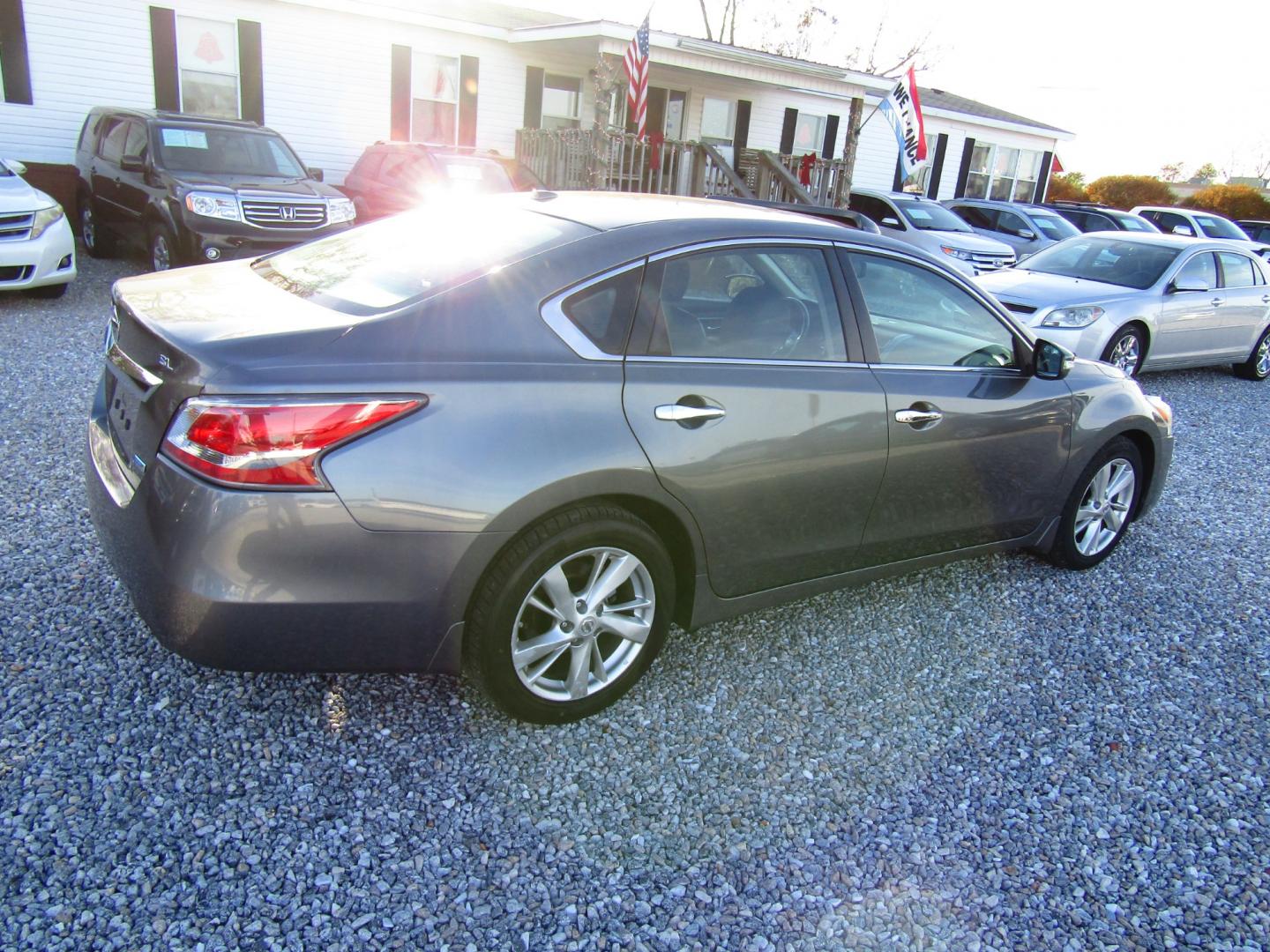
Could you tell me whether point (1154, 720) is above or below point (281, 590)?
below

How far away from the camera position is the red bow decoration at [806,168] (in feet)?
59.1

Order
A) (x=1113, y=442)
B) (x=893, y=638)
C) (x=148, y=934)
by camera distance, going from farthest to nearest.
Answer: (x=1113, y=442) < (x=893, y=638) < (x=148, y=934)

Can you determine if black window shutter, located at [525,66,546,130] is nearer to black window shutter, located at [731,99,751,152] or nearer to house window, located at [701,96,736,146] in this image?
house window, located at [701,96,736,146]

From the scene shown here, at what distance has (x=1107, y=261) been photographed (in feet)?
32.7

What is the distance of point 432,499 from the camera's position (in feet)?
8.39

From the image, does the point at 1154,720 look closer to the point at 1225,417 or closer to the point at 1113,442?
the point at 1113,442

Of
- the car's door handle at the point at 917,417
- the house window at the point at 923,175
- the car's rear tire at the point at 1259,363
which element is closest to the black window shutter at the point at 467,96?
the car's rear tire at the point at 1259,363

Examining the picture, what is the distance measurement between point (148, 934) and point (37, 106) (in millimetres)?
14876

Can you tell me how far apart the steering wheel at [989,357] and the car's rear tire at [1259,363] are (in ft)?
28.8

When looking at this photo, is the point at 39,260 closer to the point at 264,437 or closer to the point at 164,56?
the point at 164,56

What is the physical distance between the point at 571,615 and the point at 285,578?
0.87 metres

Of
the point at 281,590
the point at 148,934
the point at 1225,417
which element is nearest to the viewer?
the point at 148,934

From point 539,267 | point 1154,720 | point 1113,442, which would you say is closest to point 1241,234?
point 1113,442

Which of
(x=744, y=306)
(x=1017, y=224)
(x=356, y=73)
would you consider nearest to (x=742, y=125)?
(x=1017, y=224)
